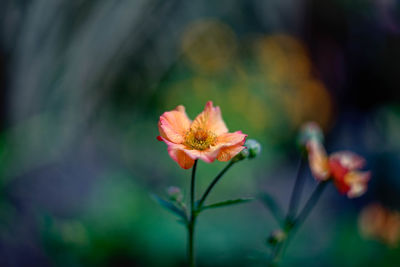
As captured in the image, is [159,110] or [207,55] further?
[207,55]

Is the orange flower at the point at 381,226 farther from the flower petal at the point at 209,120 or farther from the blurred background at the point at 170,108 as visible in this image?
the flower petal at the point at 209,120

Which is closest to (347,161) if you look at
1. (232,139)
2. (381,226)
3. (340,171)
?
(340,171)

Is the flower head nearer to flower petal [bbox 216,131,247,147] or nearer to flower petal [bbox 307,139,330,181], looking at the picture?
flower petal [bbox 307,139,330,181]

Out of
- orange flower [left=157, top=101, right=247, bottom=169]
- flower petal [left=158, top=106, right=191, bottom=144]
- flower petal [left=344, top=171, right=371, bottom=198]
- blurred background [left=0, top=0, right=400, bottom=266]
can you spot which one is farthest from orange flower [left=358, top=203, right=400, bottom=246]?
flower petal [left=158, top=106, right=191, bottom=144]

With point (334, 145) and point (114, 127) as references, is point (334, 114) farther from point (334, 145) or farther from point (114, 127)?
point (114, 127)

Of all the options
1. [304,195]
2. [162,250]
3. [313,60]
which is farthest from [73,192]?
[313,60]

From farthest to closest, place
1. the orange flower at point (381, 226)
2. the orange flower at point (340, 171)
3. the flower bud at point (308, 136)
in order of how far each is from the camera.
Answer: the orange flower at point (381, 226)
the flower bud at point (308, 136)
the orange flower at point (340, 171)

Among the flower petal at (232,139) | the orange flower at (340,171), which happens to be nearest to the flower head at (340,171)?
the orange flower at (340,171)
